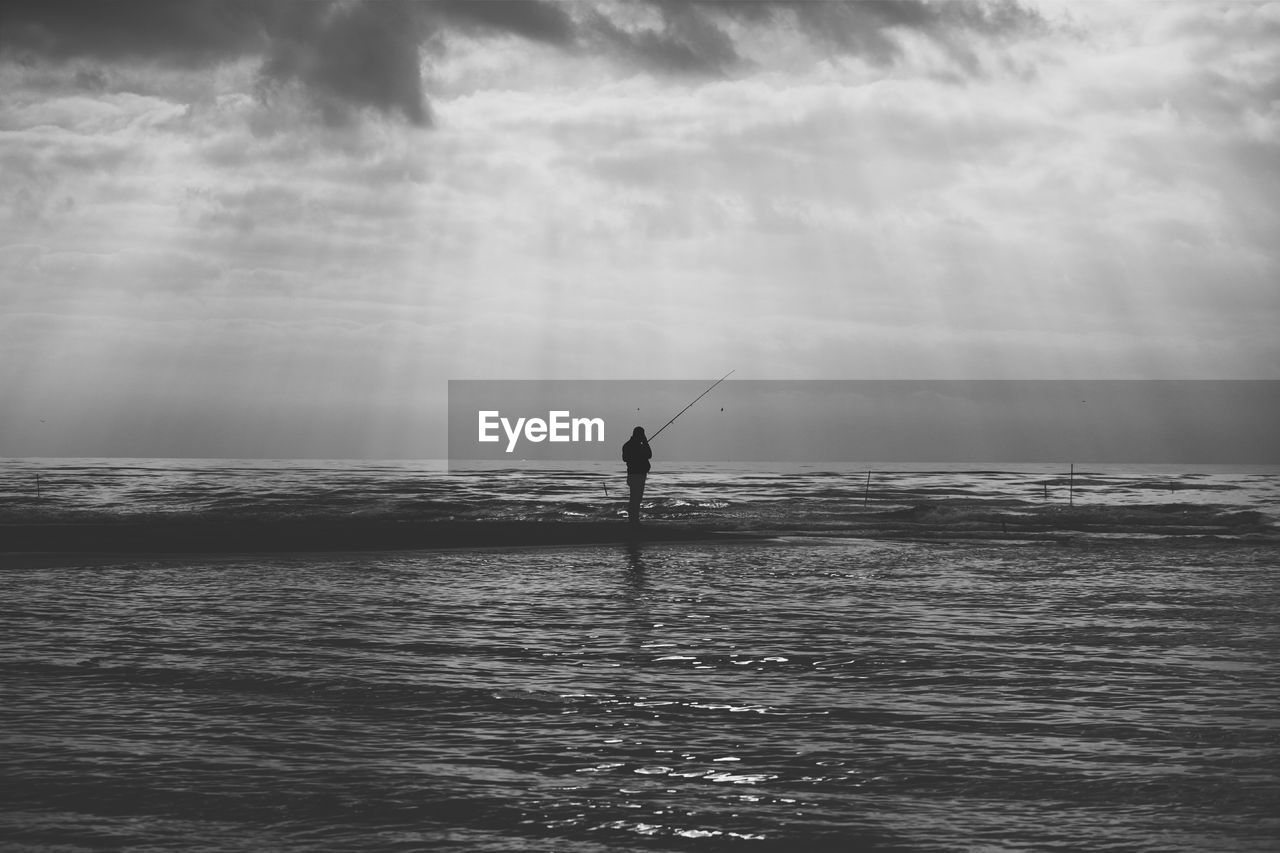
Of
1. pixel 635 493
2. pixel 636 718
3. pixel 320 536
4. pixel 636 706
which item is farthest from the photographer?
pixel 635 493

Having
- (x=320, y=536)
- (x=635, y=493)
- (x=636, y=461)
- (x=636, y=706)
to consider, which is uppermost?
(x=636, y=461)

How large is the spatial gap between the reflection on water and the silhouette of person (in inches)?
385

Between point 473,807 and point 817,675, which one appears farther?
point 817,675

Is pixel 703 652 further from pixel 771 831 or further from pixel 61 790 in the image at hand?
pixel 61 790

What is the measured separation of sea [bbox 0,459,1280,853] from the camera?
192 inches

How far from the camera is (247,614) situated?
11234 millimetres

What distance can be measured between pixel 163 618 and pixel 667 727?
20.7ft

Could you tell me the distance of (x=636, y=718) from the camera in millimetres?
6887

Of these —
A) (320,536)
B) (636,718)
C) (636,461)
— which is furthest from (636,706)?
(636,461)

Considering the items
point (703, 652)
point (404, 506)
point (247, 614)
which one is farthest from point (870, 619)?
point (404, 506)

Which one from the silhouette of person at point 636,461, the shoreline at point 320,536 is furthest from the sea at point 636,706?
the silhouette of person at point 636,461

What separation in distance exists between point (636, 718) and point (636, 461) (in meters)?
16.5

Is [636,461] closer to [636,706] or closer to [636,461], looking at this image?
[636,461]

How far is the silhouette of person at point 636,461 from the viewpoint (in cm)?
2330
